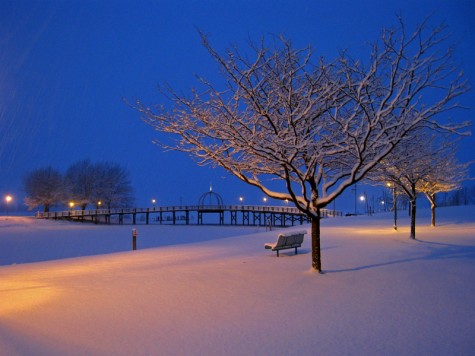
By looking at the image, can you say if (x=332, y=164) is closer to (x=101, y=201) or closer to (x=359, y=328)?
(x=359, y=328)

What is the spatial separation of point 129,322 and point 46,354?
158 centimetres

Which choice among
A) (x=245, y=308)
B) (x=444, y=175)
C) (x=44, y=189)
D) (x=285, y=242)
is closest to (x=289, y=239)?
(x=285, y=242)

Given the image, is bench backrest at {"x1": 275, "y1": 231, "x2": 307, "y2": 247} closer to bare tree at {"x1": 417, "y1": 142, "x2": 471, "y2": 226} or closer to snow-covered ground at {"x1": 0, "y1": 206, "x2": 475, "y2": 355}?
snow-covered ground at {"x1": 0, "y1": 206, "x2": 475, "y2": 355}

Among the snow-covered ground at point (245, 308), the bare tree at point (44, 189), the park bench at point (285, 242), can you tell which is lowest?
the snow-covered ground at point (245, 308)

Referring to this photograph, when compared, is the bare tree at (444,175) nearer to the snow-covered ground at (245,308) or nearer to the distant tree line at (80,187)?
the snow-covered ground at (245,308)

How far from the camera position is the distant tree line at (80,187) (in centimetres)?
7488

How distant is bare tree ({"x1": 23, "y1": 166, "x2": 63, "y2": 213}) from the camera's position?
244 ft

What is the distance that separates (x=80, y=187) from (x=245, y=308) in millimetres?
76230

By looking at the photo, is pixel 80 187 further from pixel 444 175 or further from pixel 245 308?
pixel 245 308

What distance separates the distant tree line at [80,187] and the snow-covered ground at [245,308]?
66.4m

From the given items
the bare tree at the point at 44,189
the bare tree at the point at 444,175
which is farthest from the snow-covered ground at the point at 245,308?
the bare tree at the point at 44,189

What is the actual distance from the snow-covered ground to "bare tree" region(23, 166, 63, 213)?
66096mm

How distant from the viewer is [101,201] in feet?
266

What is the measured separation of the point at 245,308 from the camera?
7.68 metres
